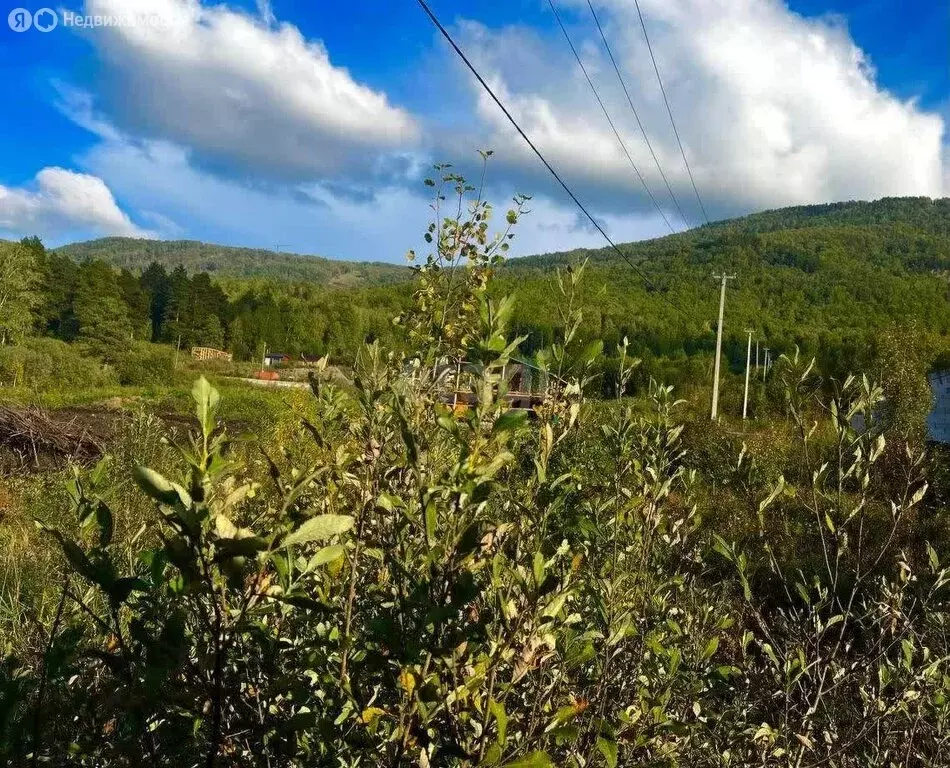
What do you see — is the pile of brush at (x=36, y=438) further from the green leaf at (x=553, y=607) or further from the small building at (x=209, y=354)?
the small building at (x=209, y=354)

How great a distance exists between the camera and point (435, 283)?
3.49 m

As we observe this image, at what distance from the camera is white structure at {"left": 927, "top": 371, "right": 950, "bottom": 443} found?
2939 cm

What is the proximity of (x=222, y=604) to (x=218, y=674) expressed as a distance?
0.66 ft

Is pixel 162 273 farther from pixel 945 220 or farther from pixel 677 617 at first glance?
pixel 945 220

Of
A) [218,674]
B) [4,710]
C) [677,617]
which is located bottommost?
[677,617]

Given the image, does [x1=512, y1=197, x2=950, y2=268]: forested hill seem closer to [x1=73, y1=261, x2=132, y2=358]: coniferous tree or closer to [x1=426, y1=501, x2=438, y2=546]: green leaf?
[x1=73, y1=261, x2=132, y2=358]: coniferous tree

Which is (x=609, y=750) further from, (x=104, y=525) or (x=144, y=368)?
(x=144, y=368)

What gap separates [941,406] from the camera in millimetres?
29734

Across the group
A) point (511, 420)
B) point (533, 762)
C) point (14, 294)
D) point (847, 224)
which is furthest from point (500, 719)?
point (847, 224)

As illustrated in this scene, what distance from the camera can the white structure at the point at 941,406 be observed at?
29391 millimetres

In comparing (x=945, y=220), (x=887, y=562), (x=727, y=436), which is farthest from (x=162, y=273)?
(x=945, y=220)

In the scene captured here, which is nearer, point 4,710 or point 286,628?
point 4,710

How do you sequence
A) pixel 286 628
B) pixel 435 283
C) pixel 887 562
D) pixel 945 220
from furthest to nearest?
pixel 945 220, pixel 887 562, pixel 435 283, pixel 286 628

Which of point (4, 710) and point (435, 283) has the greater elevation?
point (435, 283)
